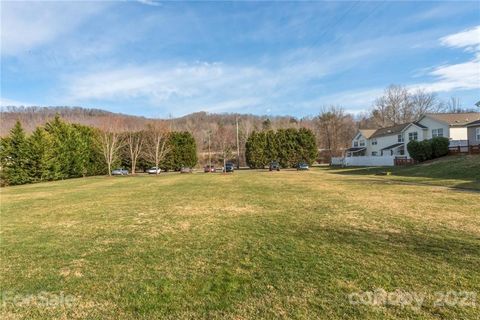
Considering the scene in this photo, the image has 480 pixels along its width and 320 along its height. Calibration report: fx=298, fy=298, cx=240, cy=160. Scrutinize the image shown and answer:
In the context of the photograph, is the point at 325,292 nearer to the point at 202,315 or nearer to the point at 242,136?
the point at 202,315

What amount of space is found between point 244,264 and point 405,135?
49106mm

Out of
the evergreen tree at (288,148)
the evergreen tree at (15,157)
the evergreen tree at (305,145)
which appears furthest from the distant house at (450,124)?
the evergreen tree at (15,157)

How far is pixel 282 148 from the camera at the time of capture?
2170 inches

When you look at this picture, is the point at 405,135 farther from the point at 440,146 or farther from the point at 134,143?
the point at 134,143

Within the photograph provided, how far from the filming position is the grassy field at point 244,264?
3.53 m

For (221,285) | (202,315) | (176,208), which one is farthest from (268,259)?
(176,208)

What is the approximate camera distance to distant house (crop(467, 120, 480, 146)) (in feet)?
107

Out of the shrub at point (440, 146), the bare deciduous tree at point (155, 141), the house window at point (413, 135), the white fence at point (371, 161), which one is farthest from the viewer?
the bare deciduous tree at point (155, 141)

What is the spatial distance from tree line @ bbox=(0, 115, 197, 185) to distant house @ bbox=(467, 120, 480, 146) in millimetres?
39557

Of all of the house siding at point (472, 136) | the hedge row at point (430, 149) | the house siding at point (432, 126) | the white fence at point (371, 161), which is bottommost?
the white fence at point (371, 161)

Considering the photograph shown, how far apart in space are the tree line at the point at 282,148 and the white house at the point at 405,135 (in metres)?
7.43

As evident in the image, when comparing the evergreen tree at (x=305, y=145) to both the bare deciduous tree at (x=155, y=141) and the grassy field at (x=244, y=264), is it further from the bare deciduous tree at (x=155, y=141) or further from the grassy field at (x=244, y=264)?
the grassy field at (x=244, y=264)

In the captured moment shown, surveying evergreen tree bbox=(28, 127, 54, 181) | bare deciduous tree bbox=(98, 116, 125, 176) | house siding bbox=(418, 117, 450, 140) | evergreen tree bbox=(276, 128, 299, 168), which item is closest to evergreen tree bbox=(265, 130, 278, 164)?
evergreen tree bbox=(276, 128, 299, 168)

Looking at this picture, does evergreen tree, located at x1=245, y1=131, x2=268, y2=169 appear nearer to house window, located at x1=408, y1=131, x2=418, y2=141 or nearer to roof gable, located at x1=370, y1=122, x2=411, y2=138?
roof gable, located at x1=370, y1=122, x2=411, y2=138
